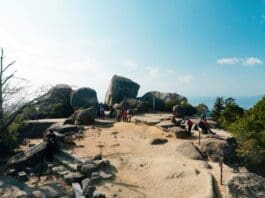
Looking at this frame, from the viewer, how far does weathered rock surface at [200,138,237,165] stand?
1875cm

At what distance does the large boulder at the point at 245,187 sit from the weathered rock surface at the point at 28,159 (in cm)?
1220

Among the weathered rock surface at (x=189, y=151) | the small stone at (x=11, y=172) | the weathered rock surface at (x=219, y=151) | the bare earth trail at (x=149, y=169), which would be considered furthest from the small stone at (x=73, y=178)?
the weathered rock surface at (x=219, y=151)

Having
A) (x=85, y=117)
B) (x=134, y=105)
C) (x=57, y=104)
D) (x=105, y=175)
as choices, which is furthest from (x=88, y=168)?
(x=57, y=104)

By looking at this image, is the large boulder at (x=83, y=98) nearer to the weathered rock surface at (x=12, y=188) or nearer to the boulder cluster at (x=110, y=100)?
the boulder cluster at (x=110, y=100)

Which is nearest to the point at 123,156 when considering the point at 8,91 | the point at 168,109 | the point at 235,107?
the point at 8,91

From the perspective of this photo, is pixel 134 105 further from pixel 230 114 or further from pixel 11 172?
pixel 11 172

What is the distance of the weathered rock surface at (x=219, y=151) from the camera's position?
18.8 meters

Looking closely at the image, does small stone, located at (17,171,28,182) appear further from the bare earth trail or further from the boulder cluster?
the boulder cluster

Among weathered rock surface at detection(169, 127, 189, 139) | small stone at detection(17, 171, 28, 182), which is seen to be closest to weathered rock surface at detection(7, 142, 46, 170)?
small stone at detection(17, 171, 28, 182)

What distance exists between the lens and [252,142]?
755 inches

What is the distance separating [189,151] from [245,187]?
682cm

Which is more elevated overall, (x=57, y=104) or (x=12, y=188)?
(x=57, y=104)

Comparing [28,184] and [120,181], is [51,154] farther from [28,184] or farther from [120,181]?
[120,181]

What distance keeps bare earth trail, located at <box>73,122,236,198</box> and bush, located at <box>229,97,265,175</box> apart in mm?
3347
